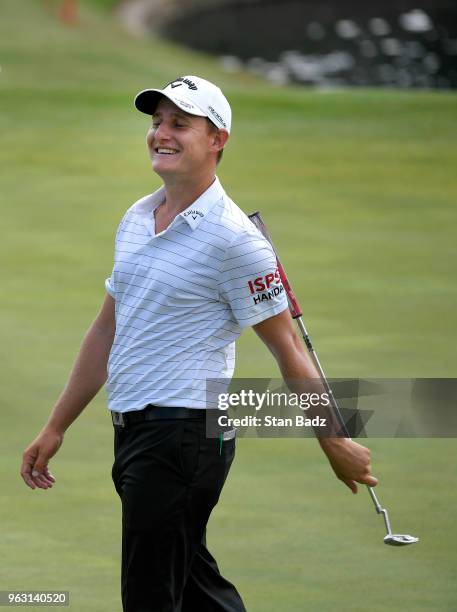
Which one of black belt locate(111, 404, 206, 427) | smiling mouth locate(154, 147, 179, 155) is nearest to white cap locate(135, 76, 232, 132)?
smiling mouth locate(154, 147, 179, 155)

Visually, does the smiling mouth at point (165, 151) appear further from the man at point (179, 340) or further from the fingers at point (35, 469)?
the fingers at point (35, 469)

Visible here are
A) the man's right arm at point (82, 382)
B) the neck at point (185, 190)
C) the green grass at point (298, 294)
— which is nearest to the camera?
the neck at point (185, 190)

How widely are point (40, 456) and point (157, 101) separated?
1027mm

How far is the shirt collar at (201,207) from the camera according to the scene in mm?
3828

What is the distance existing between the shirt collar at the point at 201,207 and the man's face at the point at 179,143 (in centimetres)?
7

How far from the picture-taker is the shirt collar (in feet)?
12.6

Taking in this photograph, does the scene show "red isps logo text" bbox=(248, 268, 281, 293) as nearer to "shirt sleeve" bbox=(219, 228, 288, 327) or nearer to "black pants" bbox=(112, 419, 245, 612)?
"shirt sleeve" bbox=(219, 228, 288, 327)

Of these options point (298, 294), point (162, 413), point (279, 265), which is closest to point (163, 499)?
point (162, 413)

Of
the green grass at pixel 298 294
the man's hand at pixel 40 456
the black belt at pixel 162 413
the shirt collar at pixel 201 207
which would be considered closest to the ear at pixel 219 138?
the shirt collar at pixel 201 207

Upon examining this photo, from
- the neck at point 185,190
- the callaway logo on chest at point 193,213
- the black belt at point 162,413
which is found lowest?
the black belt at point 162,413

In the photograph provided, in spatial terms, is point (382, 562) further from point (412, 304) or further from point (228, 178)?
point (228, 178)

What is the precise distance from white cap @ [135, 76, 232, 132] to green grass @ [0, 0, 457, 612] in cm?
169

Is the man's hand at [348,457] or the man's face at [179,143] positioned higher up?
the man's face at [179,143]

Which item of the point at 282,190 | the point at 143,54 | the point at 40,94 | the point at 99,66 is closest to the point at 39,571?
the point at 282,190
